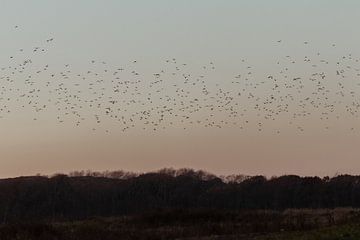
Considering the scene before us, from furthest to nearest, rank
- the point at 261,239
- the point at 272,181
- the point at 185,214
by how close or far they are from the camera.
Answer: the point at 272,181
the point at 185,214
the point at 261,239

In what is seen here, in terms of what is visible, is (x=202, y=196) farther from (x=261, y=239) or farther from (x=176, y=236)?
(x=261, y=239)

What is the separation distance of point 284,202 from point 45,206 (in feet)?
115

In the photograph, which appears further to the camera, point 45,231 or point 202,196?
point 202,196

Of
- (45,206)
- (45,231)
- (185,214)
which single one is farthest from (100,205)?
(45,231)

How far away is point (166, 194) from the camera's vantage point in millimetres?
109188

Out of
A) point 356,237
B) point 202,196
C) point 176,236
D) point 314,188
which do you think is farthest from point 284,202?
point 356,237

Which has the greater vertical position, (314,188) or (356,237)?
(314,188)

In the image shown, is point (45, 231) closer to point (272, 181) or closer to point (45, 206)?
point (45, 206)

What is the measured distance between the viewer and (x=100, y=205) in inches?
4055

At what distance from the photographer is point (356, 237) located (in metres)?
20.4

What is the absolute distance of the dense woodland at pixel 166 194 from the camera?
97875mm

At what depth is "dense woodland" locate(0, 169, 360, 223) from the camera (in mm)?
97875

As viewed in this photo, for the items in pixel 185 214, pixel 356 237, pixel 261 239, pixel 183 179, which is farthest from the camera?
pixel 183 179

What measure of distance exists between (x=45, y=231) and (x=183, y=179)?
86.2m
